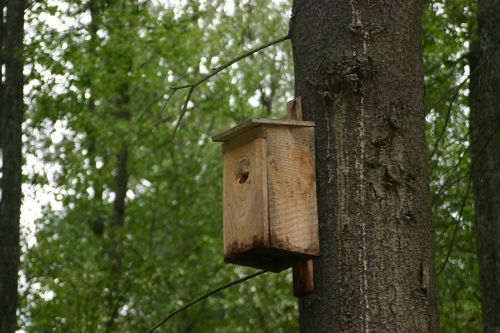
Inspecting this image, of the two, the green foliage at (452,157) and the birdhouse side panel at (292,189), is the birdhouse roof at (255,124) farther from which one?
the green foliage at (452,157)

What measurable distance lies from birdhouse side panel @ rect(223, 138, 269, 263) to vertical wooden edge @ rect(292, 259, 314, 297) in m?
0.15

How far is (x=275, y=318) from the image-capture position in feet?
38.4

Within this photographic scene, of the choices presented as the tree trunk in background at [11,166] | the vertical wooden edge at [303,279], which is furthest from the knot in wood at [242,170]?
the tree trunk in background at [11,166]

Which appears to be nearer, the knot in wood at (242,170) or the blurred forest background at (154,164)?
the knot in wood at (242,170)

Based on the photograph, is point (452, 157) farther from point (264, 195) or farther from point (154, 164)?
point (154, 164)

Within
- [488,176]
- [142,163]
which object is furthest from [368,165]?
[142,163]

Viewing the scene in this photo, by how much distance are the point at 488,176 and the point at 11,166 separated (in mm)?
3970

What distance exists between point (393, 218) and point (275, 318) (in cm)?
918

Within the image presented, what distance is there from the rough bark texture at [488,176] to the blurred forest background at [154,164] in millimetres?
389

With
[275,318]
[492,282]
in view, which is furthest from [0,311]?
[275,318]

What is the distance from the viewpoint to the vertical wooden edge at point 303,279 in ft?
9.18

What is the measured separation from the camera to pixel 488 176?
6.68 metres

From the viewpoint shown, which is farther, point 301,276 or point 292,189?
point 292,189

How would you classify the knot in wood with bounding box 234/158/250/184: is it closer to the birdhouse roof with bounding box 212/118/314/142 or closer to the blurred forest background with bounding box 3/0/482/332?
the birdhouse roof with bounding box 212/118/314/142
